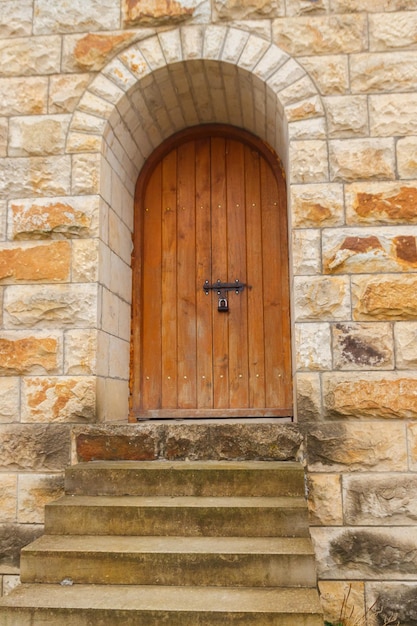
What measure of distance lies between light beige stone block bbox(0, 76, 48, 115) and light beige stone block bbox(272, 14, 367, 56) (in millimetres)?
1445

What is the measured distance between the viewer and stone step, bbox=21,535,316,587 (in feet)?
8.07

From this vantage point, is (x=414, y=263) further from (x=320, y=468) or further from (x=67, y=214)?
(x=67, y=214)

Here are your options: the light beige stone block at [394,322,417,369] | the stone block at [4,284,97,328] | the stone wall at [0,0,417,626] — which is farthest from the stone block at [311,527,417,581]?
the stone block at [4,284,97,328]

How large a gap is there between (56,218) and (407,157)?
2053 mm

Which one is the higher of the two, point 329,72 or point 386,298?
point 329,72

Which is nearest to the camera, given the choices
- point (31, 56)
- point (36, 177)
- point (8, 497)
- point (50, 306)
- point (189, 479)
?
point (189, 479)

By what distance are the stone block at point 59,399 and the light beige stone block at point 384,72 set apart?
232cm

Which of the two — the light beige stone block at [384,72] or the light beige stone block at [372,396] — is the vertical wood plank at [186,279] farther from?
the light beige stone block at [384,72]

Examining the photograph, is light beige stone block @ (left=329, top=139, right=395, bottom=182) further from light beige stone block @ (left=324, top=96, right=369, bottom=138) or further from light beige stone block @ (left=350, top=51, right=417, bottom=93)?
light beige stone block @ (left=350, top=51, right=417, bottom=93)

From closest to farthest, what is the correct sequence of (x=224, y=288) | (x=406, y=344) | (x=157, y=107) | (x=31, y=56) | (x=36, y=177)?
1. (x=406, y=344)
2. (x=36, y=177)
3. (x=31, y=56)
4. (x=157, y=107)
5. (x=224, y=288)

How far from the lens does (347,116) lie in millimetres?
3459

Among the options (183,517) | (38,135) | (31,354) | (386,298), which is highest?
(38,135)

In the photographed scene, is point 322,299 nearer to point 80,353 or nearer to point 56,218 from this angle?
point 80,353

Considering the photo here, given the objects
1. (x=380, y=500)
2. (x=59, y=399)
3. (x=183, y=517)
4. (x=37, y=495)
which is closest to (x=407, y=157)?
(x=380, y=500)
